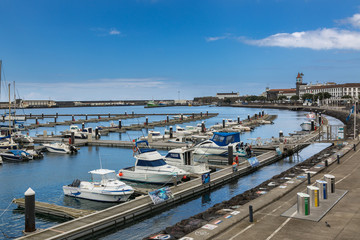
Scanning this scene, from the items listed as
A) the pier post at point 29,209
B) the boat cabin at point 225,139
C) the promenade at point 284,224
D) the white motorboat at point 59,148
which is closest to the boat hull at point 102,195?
the pier post at point 29,209

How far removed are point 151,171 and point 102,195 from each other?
518 centimetres

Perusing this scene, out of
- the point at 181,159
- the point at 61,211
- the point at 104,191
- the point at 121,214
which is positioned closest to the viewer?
the point at 121,214

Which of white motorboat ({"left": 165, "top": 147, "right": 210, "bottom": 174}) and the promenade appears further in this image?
white motorboat ({"left": 165, "top": 147, "right": 210, "bottom": 174})

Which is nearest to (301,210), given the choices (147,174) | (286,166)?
(147,174)

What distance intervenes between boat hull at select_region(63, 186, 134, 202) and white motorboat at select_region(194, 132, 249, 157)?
17413 millimetres

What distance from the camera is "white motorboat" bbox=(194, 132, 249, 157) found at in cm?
3684

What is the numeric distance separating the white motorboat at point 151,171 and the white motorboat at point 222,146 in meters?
12.2

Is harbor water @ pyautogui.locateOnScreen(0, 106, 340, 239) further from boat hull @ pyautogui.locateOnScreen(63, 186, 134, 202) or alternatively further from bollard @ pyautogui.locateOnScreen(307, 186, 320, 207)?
bollard @ pyautogui.locateOnScreen(307, 186, 320, 207)

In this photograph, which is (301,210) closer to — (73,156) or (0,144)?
(73,156)

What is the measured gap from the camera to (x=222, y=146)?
37469mm

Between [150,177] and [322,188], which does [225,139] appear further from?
[322,188]

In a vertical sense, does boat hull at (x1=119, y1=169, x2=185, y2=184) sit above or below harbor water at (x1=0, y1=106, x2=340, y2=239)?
above

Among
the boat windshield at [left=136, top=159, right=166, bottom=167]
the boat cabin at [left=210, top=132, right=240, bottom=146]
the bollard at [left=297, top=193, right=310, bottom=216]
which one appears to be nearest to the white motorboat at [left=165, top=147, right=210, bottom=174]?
the boat windshield at [left=136, top=159, right=166, bottom=167]

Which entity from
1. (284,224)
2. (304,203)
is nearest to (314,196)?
(304,203)
